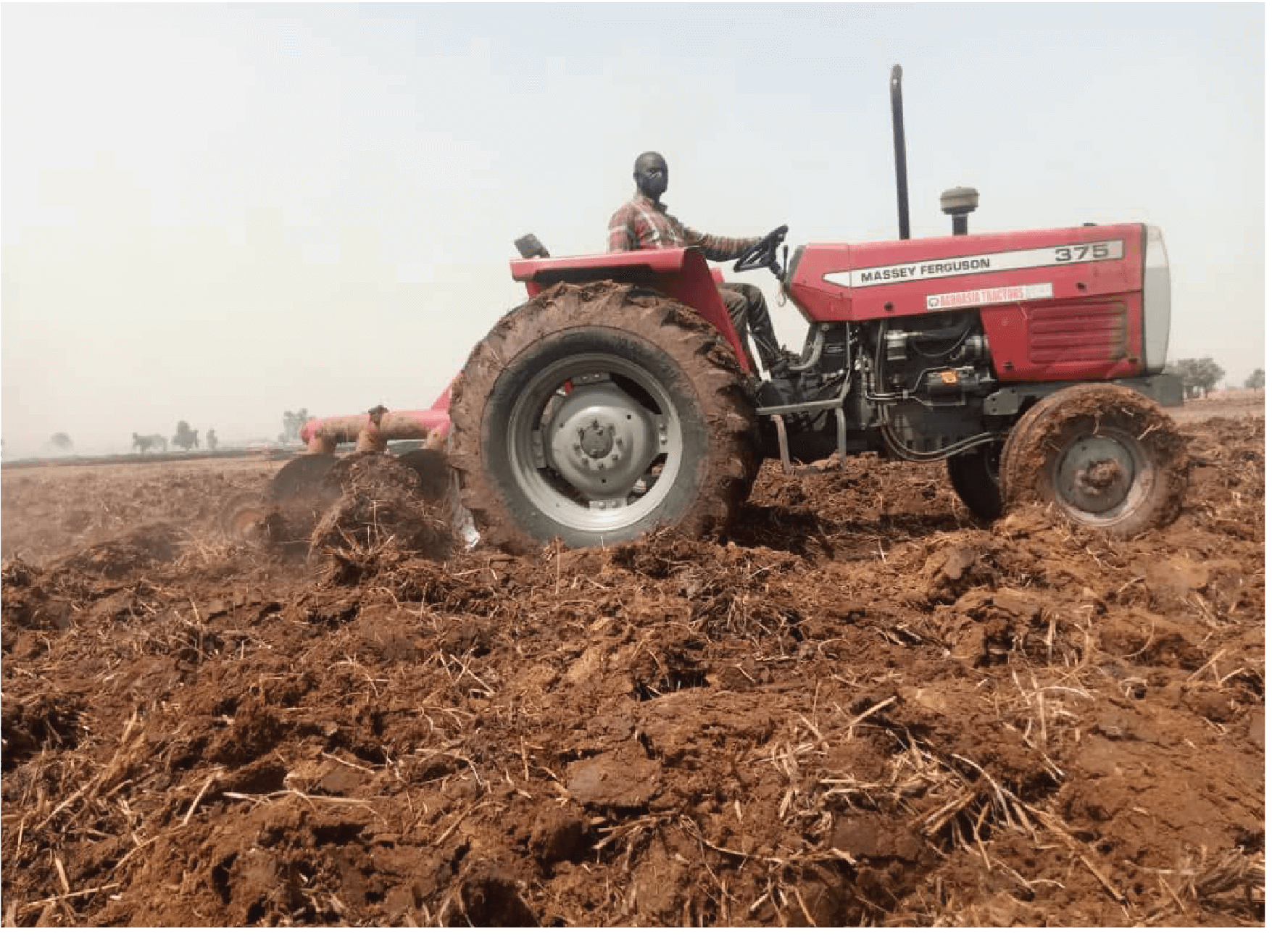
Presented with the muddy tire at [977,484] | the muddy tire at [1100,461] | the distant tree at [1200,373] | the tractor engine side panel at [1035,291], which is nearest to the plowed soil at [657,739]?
the muddy tire at [1100,461]

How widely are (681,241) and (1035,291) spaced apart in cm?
196

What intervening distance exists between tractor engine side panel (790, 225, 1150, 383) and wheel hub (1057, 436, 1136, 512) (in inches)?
23.9

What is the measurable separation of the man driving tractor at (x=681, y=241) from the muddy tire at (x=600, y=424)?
907mm

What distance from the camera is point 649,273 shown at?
4781 millimetres

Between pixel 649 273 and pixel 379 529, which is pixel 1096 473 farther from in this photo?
pixel 379 529

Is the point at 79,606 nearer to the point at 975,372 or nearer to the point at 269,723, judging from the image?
the point at 269,723

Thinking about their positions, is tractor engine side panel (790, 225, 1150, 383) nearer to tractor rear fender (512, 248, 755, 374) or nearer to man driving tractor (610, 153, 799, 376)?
man driving tractor (610, 153, 799, 376)

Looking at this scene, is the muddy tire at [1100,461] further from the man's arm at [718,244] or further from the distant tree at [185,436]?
the distant tree at [185,436]

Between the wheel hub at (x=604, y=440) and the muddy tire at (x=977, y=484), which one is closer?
the wheel hub at (x=604, y=440)

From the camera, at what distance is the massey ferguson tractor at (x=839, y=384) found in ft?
14.3

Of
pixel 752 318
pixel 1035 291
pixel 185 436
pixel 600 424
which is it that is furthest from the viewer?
pixel 185 436

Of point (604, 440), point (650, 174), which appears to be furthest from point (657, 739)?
point (650, 174)

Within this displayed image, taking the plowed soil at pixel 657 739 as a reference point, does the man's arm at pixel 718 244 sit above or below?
above

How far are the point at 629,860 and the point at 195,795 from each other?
3.69ft
